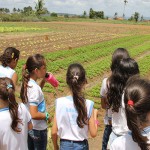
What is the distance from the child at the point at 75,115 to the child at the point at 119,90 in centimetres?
42

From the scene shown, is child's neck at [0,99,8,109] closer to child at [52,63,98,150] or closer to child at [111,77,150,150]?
child at [52,63,98,150]

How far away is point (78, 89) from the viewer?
2865 mm

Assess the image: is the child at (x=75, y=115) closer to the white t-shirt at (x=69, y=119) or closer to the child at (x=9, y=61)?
the white t-shirt at (x=69, y=119)

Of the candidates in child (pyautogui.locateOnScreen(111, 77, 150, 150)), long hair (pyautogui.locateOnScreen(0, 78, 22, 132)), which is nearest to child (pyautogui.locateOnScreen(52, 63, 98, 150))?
long hair (pyautogui.locateOnScreen(0, 78, 22, 132))

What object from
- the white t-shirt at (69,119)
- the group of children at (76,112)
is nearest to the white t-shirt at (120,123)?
the group of children at (76,112)

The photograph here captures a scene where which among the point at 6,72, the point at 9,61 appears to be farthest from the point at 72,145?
the point at 9,61

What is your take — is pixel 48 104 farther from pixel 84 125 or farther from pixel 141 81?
pixel 141 81

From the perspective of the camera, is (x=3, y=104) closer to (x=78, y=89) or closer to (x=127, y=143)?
(x=78, y=89)

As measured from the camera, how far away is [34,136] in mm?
3461

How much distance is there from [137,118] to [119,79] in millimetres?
1343

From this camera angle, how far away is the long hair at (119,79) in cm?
316

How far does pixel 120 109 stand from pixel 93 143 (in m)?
2.49

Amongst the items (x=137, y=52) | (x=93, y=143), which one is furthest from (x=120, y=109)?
(x=137, y=52)

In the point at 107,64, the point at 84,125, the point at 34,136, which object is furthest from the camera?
the point at 107,64
